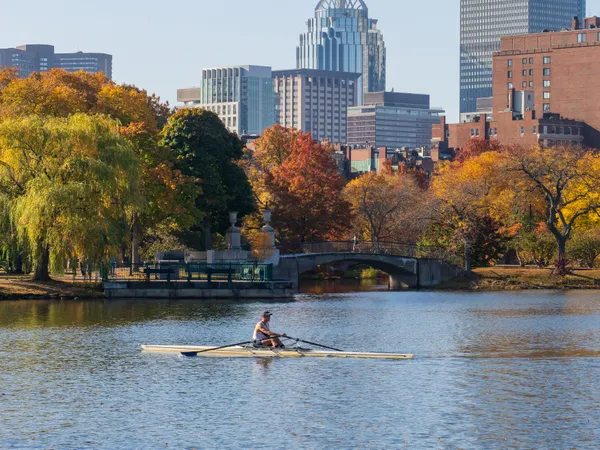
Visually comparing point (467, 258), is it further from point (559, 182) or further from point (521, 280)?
point (559, 182)

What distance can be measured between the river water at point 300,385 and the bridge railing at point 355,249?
3195cm

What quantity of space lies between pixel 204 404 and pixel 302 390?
3743 millimetres

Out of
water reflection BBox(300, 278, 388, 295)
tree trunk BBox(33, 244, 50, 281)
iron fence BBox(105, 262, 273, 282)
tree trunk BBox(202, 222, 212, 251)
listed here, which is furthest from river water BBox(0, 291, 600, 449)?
water reflection BBox(300, 278, 388, 295)

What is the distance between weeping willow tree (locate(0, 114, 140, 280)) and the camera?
67.6 m

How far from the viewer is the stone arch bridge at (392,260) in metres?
95.3

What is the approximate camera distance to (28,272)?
80.1 meters

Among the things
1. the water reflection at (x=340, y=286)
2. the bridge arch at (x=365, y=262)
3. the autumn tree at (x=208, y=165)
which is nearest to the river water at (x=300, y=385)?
the autumn tree at (x=208, y=165)

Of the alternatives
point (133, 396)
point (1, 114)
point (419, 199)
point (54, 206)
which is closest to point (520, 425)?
point (133, 396)

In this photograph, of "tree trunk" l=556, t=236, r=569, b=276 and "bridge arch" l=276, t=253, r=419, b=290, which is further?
"tree trunk" l=556, t=236, r=569, b=276

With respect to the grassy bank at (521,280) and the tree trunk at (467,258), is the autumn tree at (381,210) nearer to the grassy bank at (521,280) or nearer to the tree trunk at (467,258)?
the tree trunk at (467,258)

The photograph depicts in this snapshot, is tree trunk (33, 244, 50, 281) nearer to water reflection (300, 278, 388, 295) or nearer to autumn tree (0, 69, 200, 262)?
autumn tree (0, 69, 200, 262)

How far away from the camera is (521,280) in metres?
92.9

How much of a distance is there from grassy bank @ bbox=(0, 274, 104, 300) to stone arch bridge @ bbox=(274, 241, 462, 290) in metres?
23.1

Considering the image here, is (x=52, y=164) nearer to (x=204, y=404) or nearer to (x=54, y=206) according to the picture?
(x=54, y=206)
